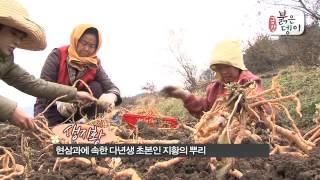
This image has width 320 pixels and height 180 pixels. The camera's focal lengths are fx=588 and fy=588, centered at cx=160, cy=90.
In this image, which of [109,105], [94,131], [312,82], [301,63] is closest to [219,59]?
[109,105]

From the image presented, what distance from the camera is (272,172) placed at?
181 centimetres

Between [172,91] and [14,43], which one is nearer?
[172,91]

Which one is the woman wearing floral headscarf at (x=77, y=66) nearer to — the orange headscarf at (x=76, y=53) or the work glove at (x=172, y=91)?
the orange headscarf at (x=76, y=53)

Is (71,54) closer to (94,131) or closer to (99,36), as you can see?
(99,36)

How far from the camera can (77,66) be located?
4.07 m

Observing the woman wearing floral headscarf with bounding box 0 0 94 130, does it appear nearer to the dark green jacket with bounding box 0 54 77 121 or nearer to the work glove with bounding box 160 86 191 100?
the dark green jacket with bounding box 0 54 77 121

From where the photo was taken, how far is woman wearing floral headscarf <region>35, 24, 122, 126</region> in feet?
13.3

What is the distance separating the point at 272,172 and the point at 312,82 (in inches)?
270

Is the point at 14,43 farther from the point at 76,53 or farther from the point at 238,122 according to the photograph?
the point at 76,53

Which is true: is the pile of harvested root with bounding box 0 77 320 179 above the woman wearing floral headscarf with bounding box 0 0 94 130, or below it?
below

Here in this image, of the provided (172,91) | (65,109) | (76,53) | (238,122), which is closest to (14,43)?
(172,91)

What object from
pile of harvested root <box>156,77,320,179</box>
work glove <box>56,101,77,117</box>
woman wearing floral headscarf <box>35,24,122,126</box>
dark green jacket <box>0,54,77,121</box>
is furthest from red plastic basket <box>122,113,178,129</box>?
pile of harvested root <box>156,77,320,179</box>

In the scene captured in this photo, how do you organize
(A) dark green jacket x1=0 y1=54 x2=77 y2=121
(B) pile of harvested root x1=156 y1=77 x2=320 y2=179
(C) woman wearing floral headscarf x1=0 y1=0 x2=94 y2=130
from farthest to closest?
(A) dark green jacket x1=0 y1=54 x2=77 y2=121
(C) woman wearing floral headscarf x1=0 y1=0 x2=94 y2=130
(B) pile of harvested root x1=156 y1=77 x2=320 y2=179

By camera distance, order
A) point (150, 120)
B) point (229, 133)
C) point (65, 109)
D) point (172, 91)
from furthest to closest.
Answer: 1. point (65, 109)
2. point (150, 120)
3. point (172, 91)
4. point (229, 133)
